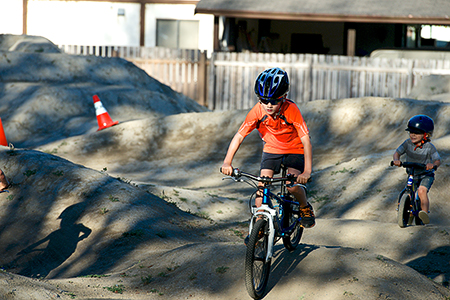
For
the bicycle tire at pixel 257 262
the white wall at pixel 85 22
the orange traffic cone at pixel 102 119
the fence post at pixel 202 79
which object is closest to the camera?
the bicycle tire at pixel 257 262

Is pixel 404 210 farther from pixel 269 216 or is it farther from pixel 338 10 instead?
pixel 338 10

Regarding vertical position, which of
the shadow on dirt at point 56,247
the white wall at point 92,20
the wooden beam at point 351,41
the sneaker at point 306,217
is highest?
the white wall at point 92,20

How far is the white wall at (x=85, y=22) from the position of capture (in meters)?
26.1

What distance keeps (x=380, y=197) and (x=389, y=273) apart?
5218 millimetres

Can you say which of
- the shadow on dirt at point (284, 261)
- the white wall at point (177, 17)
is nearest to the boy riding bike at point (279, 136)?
the shadow on dirt at point (284, 261)

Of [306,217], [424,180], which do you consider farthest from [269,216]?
[424,180]

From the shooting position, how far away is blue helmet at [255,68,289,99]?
520 cm

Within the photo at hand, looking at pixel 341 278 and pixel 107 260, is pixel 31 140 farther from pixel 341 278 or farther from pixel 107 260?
pixel 341 278

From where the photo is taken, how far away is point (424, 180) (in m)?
8.17

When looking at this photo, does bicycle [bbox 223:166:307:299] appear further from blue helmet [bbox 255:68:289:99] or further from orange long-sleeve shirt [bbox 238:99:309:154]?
blue helmet [bbox 255:68:289:99]

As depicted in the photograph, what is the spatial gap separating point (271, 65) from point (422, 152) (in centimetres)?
1472

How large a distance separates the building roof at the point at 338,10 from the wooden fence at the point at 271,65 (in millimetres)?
2165

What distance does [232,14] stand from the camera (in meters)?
23.2

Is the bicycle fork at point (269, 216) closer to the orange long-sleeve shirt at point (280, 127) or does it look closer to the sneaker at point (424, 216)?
the orange long-sleeve shirt at point (280, 127)
